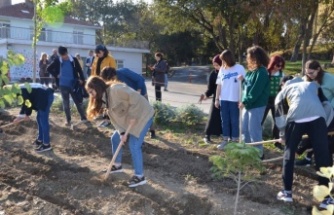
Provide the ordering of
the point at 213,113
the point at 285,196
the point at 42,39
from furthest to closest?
1. the point at 42,39
2. the point at 213,113
3. the point at 285,196

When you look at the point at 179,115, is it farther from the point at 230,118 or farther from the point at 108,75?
the point at 108,75

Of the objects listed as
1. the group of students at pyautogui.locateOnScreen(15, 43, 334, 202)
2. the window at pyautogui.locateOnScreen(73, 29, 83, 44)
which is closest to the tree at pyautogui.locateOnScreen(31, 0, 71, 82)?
the group of students at pyautogui.locateOnScreen(15, 43, 334, 202)

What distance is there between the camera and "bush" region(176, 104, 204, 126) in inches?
340

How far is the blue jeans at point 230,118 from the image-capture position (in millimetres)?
6430

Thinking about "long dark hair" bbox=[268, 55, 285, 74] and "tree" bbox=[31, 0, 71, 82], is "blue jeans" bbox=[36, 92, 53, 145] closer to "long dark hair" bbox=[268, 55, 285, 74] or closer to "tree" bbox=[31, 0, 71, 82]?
"long dark hair" bbox=[268, 55, 285, 74]

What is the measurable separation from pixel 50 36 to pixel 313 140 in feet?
96.9

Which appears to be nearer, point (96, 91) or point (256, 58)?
point (96, 91)

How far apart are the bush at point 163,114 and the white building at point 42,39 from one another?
1844 centimetres

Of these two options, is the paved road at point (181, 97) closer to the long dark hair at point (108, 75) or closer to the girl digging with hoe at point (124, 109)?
the long dark hair at point (108, 75)

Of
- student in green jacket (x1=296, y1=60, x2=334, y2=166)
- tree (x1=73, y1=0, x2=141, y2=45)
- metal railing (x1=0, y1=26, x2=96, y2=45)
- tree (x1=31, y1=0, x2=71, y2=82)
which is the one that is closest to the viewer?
student in green jacket (x1=296, y1=60, x2=334, y2=166)

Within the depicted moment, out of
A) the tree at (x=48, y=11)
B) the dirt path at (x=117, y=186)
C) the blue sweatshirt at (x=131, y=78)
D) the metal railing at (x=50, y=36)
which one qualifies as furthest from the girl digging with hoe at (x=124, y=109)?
the metal railing at (x=50, y=36)

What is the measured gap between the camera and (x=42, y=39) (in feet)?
103

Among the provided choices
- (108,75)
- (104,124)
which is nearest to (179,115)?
(104,124)

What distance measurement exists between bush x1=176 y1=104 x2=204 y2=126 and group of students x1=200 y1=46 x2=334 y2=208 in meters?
1.40
